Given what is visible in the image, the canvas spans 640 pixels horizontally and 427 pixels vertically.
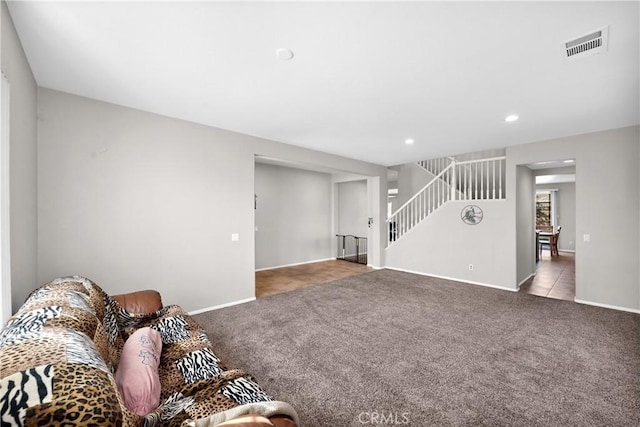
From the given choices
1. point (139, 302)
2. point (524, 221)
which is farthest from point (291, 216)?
point (524, 221)

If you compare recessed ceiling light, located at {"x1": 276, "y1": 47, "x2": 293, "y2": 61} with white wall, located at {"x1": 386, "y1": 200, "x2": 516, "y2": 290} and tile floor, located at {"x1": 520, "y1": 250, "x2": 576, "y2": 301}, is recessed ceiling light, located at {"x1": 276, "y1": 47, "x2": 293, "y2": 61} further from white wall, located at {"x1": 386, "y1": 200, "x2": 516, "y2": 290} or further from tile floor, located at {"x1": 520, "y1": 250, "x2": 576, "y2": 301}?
tile floor, located at {"x1": 520, "y1": 250, "x2": 576, "y2": 301}

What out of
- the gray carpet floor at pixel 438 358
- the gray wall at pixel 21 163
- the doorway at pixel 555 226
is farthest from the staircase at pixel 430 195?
the gray wall at pixel 21 163

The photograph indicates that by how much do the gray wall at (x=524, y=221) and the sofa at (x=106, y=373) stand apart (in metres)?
5.31

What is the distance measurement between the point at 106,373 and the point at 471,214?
5.75 meters

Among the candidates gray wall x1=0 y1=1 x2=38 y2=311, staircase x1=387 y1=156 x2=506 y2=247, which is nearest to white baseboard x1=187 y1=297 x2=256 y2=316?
gray wall x1=0 y1=1 x2=38 y2=311

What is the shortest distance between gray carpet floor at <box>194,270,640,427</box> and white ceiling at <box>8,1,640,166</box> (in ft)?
8.38

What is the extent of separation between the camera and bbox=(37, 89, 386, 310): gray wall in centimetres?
270

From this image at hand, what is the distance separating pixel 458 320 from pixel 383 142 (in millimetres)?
2888

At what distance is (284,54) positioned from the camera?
2061 millimetres

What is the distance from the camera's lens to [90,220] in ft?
9.41

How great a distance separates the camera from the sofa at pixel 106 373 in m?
0.73

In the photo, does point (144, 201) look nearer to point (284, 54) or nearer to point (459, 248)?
point (284, 54)

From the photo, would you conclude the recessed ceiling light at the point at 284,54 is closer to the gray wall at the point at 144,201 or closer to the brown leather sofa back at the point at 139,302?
the gray wall at the point at 144,201

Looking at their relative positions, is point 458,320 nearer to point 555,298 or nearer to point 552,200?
point 555,298
